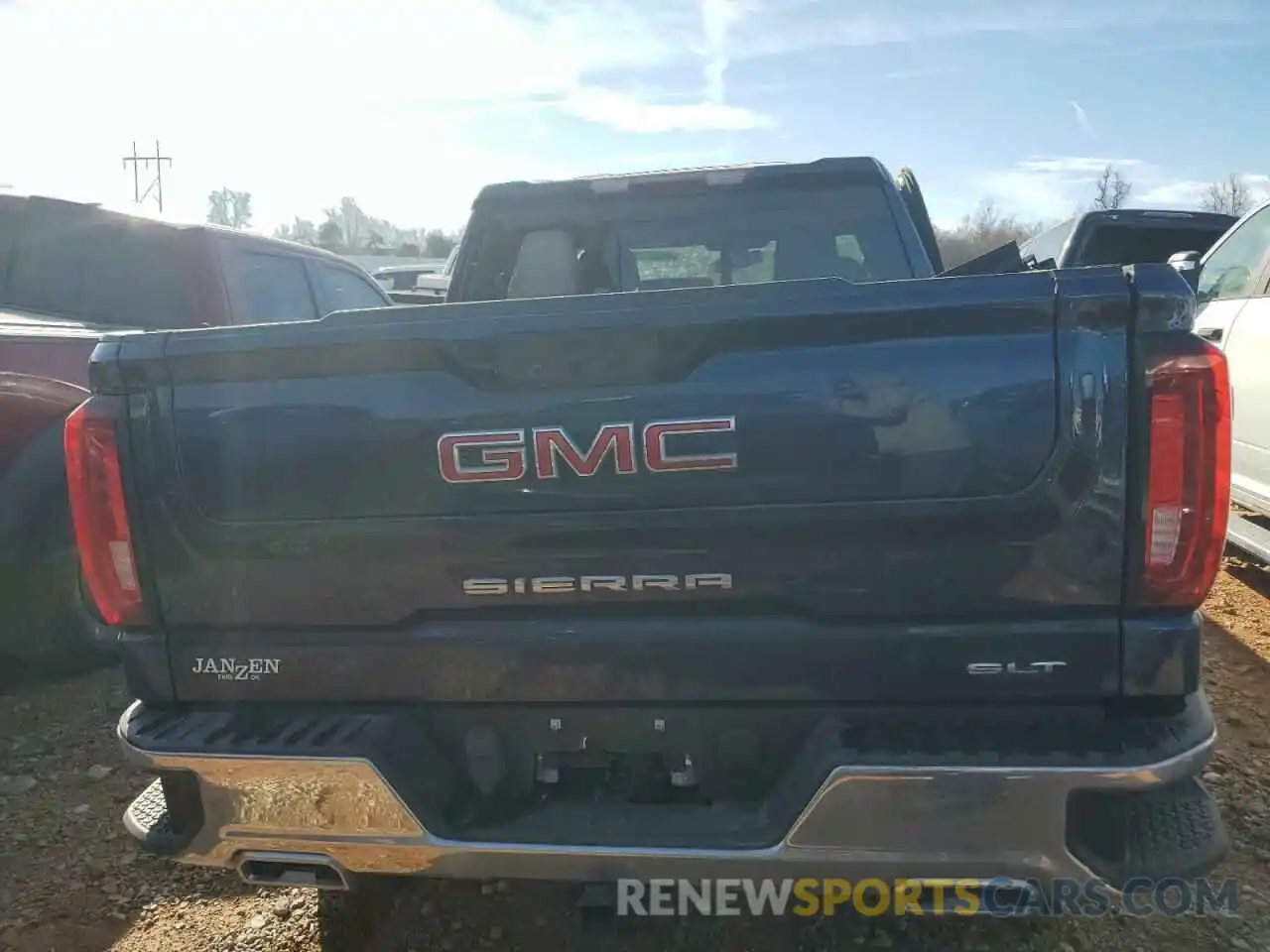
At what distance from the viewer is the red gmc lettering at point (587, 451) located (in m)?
1.95

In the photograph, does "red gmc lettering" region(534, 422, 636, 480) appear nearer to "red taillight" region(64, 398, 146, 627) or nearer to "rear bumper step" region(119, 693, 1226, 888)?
"rear bumper step" region(119, 693, 1226, 888)

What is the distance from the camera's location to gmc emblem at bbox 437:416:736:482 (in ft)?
6.32

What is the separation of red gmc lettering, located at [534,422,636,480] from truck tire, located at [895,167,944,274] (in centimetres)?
204

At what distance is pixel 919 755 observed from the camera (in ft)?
6.08

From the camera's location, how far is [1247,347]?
193 inches

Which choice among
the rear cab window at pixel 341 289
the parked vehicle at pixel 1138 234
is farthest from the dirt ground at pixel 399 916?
the parked vehicle at pixel 1138 234

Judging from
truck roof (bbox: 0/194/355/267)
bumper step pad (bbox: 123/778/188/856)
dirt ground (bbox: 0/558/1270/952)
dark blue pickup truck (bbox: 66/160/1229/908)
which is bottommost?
dirt ground (bbox: 0/558/1270/952)

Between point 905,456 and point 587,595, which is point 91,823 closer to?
point 587,595

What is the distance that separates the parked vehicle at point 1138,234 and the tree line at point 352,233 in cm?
2677

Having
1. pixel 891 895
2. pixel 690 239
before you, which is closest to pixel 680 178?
pixel 690 239

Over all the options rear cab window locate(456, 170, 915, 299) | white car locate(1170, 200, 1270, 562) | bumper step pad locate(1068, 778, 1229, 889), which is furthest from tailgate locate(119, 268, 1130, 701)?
white car locate(1170, 200, 1270, 562)

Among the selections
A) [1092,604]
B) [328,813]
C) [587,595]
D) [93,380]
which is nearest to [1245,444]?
[1092,604]

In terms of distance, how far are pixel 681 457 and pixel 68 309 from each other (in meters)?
4.56

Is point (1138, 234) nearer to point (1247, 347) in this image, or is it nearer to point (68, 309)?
point (1247, 347)
